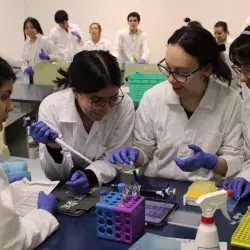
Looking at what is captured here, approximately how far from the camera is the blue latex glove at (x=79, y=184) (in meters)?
1.50

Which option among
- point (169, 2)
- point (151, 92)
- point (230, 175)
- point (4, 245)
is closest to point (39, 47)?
point (169, 2)

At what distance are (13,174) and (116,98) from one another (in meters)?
0.61

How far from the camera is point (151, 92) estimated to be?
1923mm

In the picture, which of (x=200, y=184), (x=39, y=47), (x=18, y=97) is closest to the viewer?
(x=200, y=184)

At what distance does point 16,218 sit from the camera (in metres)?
1.08

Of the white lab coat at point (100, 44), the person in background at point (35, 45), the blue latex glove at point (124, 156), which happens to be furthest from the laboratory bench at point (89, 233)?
the white lab coat at point (100, 44)

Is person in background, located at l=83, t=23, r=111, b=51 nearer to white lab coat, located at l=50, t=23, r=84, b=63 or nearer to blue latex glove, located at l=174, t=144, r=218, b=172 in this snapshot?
white lab coat, located at l=50, t=23, r=84, b=63

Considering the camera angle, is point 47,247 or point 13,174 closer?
point 47,247

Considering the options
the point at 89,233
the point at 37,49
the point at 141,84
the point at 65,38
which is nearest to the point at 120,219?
the point at 89,233

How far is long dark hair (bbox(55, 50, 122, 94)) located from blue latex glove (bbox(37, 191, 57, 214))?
512 mm

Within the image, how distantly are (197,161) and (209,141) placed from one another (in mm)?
233

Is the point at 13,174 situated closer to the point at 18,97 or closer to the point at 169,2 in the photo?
the point at 18,97

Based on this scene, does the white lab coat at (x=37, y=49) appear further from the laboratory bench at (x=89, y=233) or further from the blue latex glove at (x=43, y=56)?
the laboratory bench at (x=89, y=233)

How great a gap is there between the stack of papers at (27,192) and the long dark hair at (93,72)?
458 millimetres
